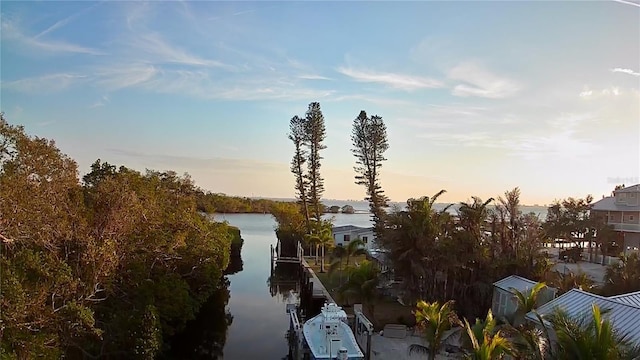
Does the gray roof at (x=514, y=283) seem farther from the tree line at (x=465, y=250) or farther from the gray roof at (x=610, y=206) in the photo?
the gray roof at (x=610, y=206)

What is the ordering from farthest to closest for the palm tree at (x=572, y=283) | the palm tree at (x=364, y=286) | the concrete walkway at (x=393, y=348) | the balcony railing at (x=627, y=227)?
1. the balcony railing at (x=627, y=227)
2. the palm tree at (x=364, y=286)
3. the palm tree at (x=572, y=283)
4. the concrete walkway at (x=393, y=348)

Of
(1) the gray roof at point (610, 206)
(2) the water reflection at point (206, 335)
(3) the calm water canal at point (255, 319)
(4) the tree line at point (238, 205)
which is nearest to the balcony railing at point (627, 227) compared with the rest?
(1) the gray roof at point (610, 206)

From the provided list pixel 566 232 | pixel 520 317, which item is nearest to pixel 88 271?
pixel 520 317

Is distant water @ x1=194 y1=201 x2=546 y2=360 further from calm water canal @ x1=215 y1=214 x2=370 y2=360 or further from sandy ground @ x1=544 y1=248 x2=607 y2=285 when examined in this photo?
sandy ground @ x1=544 y1=248 x2=607 y2=285

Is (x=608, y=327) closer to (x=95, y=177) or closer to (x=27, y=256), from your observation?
(x=27, y=256)

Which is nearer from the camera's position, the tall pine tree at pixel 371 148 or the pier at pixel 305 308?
the pier at pixel 305 308

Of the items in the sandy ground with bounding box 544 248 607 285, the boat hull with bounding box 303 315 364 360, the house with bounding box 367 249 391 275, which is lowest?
the boat hull with bounding box 303 315 364 360

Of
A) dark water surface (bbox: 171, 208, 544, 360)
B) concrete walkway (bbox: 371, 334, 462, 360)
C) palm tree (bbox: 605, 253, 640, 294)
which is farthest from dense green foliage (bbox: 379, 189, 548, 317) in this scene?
dark water surface (bbox: 171, 208, 544, 360)

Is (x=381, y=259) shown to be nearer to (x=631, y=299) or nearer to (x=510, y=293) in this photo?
(x=510, y=293)

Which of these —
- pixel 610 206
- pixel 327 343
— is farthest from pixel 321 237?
pixel 327 343
